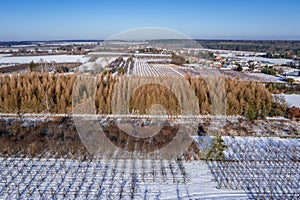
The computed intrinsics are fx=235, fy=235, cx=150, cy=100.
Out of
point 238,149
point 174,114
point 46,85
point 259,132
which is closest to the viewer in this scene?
point 238,149

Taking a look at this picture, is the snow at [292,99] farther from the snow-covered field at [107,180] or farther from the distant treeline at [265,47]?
the distant treeline at [265,47]

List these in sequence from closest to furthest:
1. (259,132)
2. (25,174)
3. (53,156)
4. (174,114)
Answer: (25,174) → (53,156) → (259,132) → (174,114)

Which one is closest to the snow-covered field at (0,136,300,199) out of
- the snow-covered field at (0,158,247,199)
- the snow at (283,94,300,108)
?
the snow-covered field at (0,158,247,199)

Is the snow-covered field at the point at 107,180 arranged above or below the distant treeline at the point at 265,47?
below

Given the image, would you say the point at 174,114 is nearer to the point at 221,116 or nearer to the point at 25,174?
the point at 221,116

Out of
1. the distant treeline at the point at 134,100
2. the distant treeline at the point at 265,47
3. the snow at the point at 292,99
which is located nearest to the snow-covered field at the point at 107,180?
the distant treeline at the point at 134,100

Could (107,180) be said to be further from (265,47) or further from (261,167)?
(265,47)

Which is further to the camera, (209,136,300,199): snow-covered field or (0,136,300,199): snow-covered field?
(209,136,300,199): snow-covered field

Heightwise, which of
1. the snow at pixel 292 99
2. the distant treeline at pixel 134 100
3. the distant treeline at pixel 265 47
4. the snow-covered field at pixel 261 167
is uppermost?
the distant treeline at pixel 265 47

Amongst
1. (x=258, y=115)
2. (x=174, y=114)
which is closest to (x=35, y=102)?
(x=174, y=114)

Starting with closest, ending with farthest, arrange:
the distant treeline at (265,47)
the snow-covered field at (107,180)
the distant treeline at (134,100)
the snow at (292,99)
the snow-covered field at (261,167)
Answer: the snow-covered field at (107,180)
the snow-covered field at (261,167)
the distant treeline at (134,100)
the snow at (292,99)
the distant treeline at (265,47)

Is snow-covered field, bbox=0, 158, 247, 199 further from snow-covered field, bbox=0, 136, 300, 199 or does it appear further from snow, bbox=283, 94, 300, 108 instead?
snow, bbox=283, 94, 300, 108
